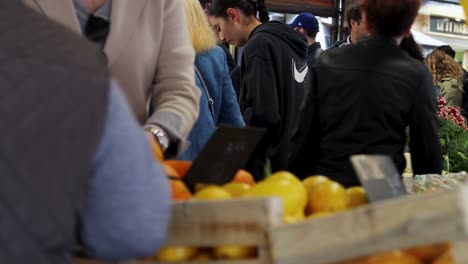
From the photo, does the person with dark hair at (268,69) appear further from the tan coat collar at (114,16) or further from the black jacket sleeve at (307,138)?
the tan coat collar at (114,16)

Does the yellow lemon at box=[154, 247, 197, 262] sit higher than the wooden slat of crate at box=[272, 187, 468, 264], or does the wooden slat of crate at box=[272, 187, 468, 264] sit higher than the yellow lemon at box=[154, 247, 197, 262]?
the wooden slat of crate at box=[272, 187, 468, 264]

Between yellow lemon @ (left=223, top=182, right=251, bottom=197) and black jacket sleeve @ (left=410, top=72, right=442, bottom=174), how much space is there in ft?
4.66

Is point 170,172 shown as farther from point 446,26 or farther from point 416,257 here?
point 446,26

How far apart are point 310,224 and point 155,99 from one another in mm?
973

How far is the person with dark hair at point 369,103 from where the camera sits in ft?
8.79

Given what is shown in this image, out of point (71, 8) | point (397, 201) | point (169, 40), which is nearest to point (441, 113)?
point (169, 40)

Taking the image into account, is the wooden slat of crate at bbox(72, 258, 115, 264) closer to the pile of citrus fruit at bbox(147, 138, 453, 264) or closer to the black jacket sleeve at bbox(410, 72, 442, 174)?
the pile of citrus fruit at bbox(147, 138, 453, 264)

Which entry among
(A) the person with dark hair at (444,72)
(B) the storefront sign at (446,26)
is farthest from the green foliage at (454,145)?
Answer: (B) the storefront sign at (446,26)

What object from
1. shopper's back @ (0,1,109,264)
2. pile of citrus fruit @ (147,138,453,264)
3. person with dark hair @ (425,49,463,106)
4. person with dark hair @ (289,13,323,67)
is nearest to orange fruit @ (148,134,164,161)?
pile of citrus fruit @ (147,138,453,264)

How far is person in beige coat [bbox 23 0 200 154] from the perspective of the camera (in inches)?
75.5

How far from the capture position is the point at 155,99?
208 centimetres

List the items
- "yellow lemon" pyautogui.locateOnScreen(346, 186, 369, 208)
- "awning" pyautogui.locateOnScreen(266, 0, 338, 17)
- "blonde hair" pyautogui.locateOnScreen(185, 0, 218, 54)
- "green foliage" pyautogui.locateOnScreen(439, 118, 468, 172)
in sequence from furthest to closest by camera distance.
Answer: "awning" pyautogui.locateOnScreen(266, 0, 338, 17), "green foliage" pyautogui.locateOnScreen(439, 118, 468, 172), "blonde hair" pyautogui.locateOnScreen(185, 0, 218, 54), "yellow lemon" pyautogui.locateOnScreen(346, 186, 369, 208)

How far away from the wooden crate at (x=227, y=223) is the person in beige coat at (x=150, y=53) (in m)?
0.62

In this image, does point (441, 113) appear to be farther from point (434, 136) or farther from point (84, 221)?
point (84, 221)
